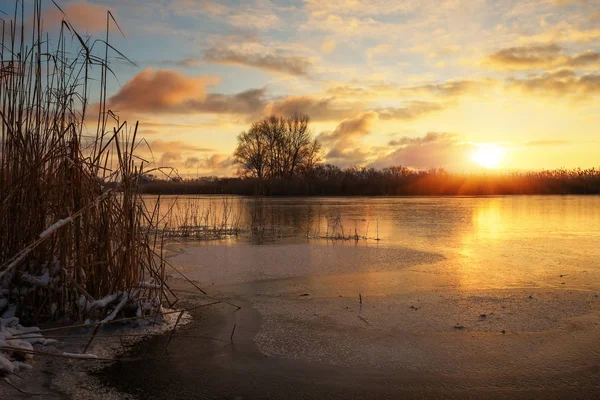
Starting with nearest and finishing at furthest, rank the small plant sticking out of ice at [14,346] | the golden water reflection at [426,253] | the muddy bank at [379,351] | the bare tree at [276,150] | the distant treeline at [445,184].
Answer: the small plant sticking out of ice at [14,346] → the muddy bank at [379,351] → the golden water reflection at [426,253] → the distant treeline at [445,184] → the bare tree at [276,150]

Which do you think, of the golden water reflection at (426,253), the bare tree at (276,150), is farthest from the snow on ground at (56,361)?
the bare tree at (276,150)

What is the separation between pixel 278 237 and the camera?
761cm

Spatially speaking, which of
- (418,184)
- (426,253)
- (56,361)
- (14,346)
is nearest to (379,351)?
(56,361)

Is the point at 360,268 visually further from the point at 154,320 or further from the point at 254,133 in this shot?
the point at 254,133

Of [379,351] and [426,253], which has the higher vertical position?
[426,253]

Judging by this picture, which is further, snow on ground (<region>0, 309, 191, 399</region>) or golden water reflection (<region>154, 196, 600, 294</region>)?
golden water reflection (<region>154, 196, 600, 294</region>)

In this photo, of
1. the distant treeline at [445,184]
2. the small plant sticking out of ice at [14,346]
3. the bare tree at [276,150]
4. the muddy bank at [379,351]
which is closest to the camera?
the small plant sticking out of ice at [14,346]

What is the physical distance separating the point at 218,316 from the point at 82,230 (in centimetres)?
102

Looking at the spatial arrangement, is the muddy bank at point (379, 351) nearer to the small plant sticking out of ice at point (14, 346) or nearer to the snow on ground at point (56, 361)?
the snow on ground at point (56, 361)

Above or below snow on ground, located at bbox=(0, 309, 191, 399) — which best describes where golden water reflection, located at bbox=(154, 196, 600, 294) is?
above

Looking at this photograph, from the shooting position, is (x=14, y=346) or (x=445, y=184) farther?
(x=445, y=184)

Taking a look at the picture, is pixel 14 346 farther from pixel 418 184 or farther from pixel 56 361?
pixel 418 184

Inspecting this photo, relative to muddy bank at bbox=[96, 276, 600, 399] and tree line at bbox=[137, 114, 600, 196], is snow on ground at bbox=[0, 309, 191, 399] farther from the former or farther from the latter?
tree line at bbox=[137, 114, 600, 196]

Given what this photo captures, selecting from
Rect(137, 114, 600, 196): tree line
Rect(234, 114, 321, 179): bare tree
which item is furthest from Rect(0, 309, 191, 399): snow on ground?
Rect(234, 114, 321, 179): bare tree
